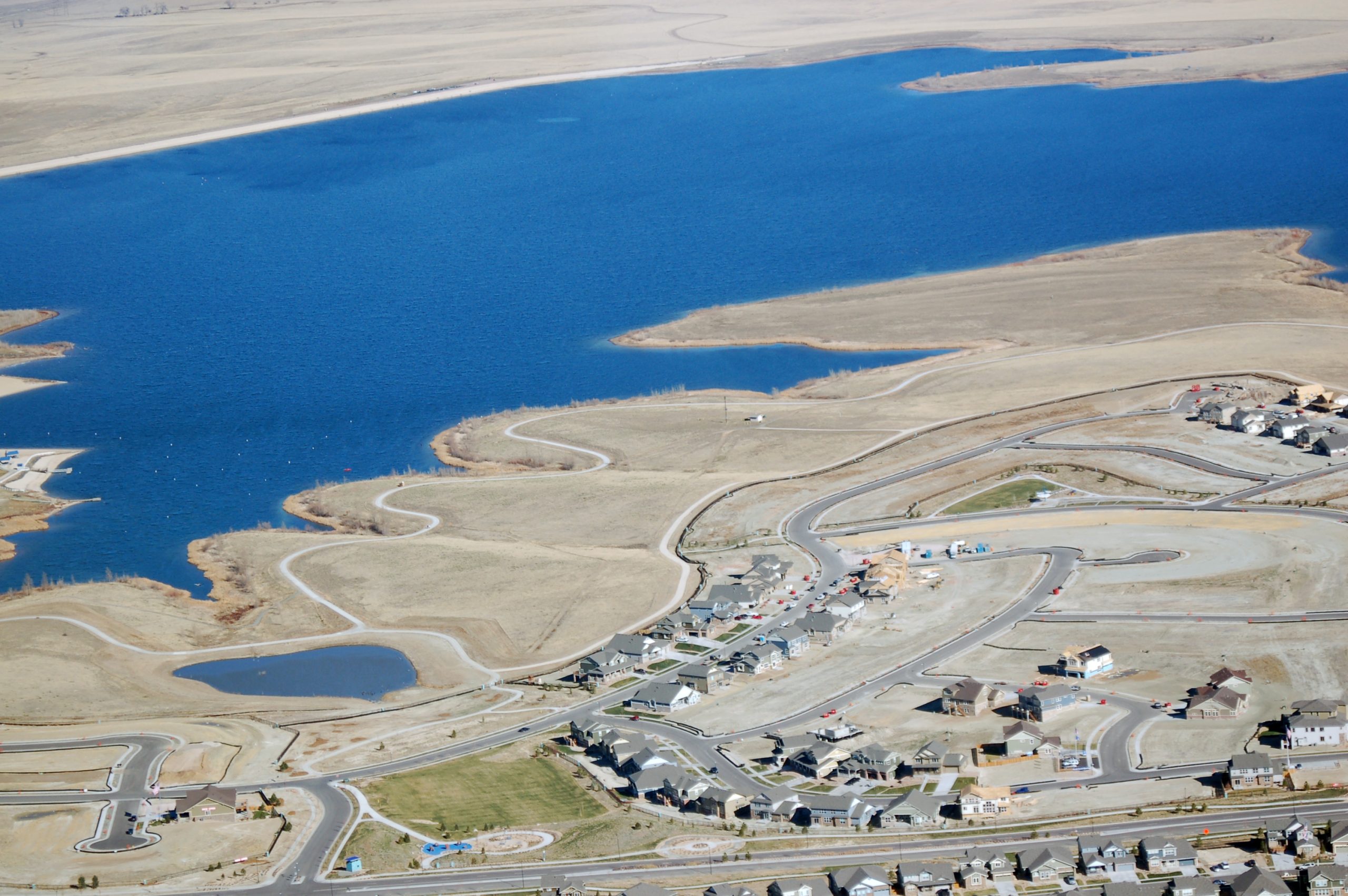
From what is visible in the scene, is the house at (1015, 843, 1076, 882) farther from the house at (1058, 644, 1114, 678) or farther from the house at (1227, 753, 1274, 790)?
the house at (1058, 644, 1114, 678)

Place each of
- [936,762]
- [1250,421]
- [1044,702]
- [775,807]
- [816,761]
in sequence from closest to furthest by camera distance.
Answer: [775,807]
[936,762]
[816,761]
[1044,702]
[1250,421]

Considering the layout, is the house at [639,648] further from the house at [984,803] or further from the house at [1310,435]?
the house at [1310,435]

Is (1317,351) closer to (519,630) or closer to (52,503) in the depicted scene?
(519,630)

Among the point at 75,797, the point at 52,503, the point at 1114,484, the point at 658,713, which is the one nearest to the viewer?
the point at 75,797

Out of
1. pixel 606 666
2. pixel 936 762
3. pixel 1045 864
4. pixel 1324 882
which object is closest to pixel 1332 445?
pixel 936 762

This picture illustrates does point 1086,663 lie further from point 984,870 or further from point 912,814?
point 984,870

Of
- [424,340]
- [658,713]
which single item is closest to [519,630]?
[658,713]

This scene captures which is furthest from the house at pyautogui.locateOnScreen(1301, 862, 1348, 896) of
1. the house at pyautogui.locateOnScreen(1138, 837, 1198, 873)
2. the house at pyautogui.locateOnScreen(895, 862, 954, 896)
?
the house at pyautogui.locateOnScreen(895, 862, 954, 896)
